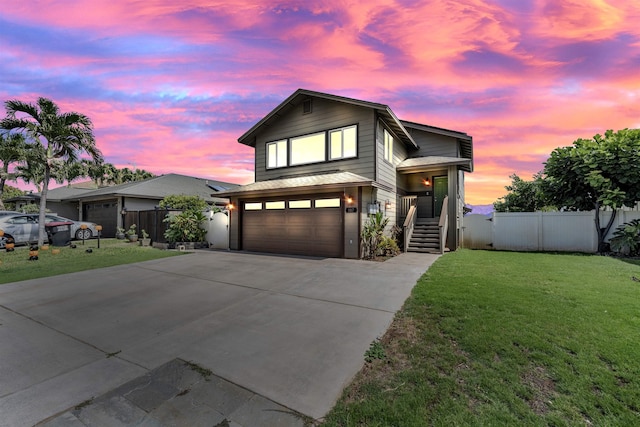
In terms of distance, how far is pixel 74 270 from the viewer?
742 cm

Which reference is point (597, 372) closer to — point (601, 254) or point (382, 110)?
point (382, 110)

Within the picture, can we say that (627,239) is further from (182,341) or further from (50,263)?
(50,263)

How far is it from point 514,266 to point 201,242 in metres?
12.7

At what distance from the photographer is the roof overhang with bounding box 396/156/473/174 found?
10914 mm

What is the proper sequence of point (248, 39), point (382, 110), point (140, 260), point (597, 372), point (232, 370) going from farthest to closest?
point (382, 110) < point (140, 260) < point (248, 39) < point (232, 370) < point (597, 372)

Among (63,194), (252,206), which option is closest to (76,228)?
(252,206)

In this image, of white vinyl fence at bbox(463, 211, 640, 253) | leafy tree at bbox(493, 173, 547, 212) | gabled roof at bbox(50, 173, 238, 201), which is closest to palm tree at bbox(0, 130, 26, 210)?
gabled roof at bbox(50, 173, 238, 201)

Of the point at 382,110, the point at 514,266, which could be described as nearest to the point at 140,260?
the point at 382,110

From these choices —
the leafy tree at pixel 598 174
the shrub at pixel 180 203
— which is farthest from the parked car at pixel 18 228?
the leafy tree at pixel 598 174

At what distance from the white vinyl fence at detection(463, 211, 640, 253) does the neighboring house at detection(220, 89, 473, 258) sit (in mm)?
1241

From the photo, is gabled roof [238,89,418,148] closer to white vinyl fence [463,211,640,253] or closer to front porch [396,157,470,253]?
front porch [396,157,470,253]

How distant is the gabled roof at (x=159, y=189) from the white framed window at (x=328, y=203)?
8070mm

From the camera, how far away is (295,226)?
418 inches

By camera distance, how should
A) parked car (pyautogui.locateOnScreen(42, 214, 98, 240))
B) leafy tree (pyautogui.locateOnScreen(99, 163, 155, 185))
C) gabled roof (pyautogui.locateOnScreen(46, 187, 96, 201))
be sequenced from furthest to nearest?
leafy tree (pyautogui.locateOnScreen(99, 163, 155, 185)), gabled roof (pyautogui.locateOnScreen(46, 187, 96, 201)), parked car (pyautogui.locateOnScreen(42, 214, 98, 240))
